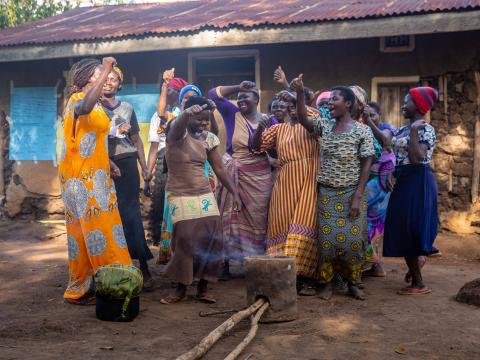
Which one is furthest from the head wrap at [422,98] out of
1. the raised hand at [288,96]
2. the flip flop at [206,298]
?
the flip flop at [206,298]

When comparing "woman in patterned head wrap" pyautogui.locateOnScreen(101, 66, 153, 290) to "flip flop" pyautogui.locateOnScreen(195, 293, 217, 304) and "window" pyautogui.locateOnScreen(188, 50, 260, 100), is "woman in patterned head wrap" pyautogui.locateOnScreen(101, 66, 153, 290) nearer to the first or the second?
"flip flop" pyautogui.locateOnScreen(195, 293, 217, 304)

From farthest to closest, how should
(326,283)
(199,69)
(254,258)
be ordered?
(199,69) → (326,283) → (254,258)

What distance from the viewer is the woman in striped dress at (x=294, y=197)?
4.87 meters

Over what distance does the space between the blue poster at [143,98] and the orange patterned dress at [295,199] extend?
167 inches

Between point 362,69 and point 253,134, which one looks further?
point 362,69

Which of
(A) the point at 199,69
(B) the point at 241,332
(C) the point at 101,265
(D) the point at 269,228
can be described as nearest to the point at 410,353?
(B) the point at 241,332

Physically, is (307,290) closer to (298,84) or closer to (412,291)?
(412,291)

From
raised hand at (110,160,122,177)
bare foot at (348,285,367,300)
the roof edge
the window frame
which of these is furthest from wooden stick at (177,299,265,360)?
the window frame

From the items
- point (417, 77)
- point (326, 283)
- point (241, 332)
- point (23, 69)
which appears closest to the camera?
point (241, 332)

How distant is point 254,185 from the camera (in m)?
5.36

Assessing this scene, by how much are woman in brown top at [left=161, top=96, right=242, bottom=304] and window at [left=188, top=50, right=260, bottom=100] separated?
4.27m

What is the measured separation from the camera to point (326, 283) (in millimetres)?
4801

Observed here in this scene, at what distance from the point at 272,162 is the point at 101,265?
1967mm

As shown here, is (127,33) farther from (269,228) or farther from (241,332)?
(241,332)
